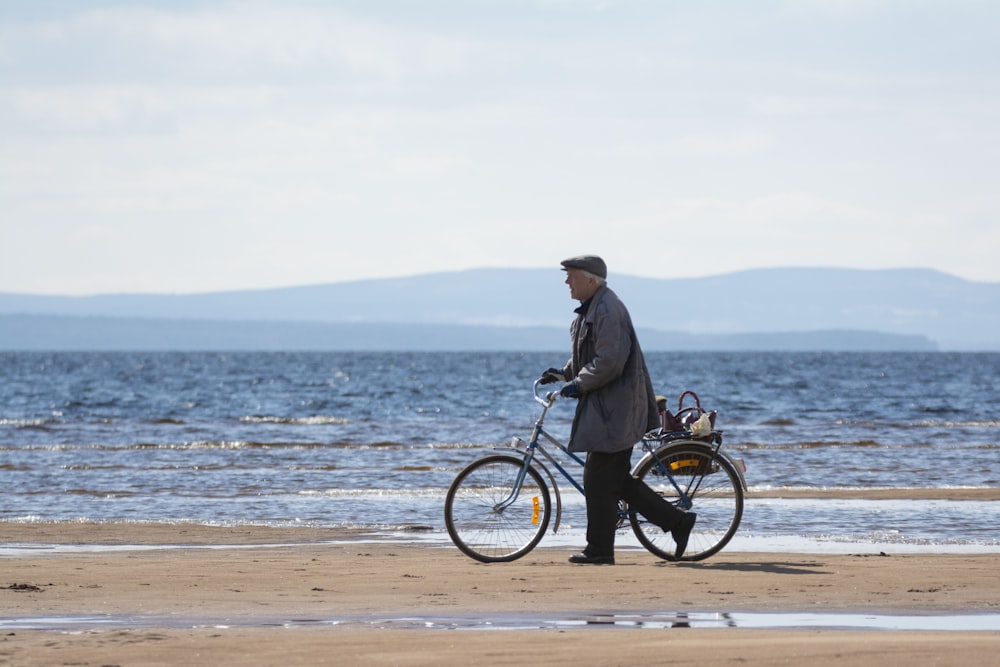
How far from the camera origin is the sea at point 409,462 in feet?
39.3

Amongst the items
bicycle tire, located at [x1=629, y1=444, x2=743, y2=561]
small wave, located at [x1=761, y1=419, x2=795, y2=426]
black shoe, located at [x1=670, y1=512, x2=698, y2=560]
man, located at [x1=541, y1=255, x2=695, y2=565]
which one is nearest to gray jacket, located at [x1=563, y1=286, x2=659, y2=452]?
man, located at [x1=541, y1=255, x2=695, y2=565]

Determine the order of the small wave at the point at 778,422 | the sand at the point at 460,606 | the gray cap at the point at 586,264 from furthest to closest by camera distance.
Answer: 1. the small wave at the point at 778,422
2. the gray cap at the point at 586,264
3. the sand at the point at 460,606

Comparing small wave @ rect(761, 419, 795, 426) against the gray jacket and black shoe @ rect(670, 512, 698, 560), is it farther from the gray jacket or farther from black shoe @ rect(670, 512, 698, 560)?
the gray jacket

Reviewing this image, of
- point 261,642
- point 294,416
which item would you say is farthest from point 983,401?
point 261,642

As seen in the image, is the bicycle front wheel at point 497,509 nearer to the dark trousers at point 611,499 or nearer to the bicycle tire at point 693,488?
the dark trousers at point 611,499

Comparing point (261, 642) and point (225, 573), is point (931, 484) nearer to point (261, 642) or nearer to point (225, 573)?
point (225, 573)

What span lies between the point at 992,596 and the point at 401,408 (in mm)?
33952

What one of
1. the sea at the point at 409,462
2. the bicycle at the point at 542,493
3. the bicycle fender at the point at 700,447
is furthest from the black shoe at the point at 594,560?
the sea at the point at 409,462

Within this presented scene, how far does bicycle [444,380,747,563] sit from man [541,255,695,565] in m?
0.22

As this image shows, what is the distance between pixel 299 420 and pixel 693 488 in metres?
25.6

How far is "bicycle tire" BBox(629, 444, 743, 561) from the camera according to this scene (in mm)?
9086

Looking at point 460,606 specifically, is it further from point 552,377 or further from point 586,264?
point 586,264

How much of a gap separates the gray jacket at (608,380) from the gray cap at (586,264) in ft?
0.41

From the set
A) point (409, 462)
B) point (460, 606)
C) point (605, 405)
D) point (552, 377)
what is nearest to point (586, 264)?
point (552, 377)
